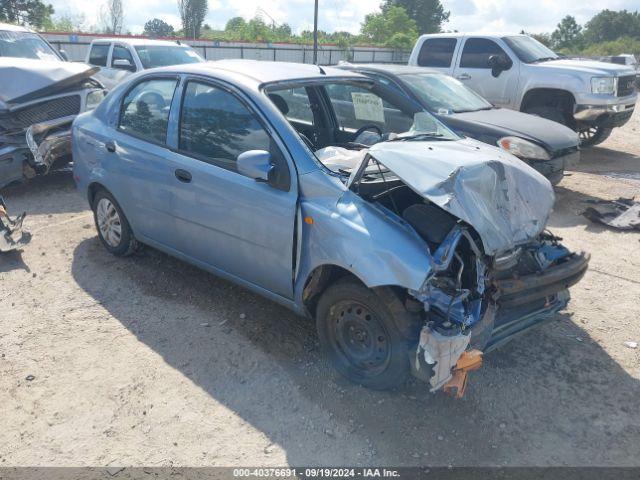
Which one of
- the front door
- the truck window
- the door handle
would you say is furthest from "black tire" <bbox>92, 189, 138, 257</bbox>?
the truck window

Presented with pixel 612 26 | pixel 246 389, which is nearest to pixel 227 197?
pixel 246 389

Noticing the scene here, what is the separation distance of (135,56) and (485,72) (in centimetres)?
699

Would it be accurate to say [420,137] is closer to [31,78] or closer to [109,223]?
[109,223]

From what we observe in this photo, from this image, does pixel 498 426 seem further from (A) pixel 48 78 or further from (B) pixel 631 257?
(A) pixel 48 78

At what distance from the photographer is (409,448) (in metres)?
2.88

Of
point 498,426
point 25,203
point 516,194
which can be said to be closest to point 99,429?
point 498,426

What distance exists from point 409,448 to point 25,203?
6009 millimetres

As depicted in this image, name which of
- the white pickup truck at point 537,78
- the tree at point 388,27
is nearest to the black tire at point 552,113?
the white pickup truck at point 537,78

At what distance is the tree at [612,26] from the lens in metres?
73.4

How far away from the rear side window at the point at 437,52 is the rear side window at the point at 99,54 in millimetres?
6926

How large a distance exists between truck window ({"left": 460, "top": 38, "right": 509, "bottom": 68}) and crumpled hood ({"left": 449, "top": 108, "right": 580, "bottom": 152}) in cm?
264

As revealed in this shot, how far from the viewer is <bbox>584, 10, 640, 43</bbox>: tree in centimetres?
7338

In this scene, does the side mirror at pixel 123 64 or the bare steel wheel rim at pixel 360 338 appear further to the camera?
the side mirror at pixel 123 64

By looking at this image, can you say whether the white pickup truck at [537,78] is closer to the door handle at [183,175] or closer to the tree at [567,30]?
the door handle at [183,175]
